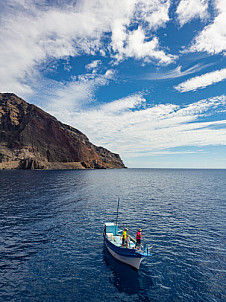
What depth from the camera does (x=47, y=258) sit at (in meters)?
20.6

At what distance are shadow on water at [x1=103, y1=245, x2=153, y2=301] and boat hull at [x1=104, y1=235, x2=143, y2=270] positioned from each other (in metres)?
0.48

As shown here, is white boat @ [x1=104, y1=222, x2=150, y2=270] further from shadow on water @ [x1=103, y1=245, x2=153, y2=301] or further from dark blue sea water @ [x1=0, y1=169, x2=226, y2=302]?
dark blue sea water @ [x1=0, y1=169, x2=226, y2=302]

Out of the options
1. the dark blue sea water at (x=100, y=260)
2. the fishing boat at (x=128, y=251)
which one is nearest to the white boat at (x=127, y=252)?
the fishing boat at (x=128, y=251)

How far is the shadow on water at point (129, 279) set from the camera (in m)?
16.0

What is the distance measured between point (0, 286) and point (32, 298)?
11.6 feet

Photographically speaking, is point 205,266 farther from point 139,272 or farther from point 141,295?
point 141,295

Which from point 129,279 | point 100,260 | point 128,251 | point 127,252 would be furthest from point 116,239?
point 129,279

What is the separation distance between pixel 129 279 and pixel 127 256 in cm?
232

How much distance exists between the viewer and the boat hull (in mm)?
18950

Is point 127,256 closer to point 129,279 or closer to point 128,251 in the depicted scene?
point 128,251

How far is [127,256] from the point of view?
1958 centimetres

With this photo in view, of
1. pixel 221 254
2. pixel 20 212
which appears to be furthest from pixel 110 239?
pixel 20 212

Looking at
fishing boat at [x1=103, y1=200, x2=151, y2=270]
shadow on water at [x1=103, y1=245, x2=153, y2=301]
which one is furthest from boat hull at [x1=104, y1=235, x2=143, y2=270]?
shadow on water at [x1=103, y1=245, x2=153, y2=301]

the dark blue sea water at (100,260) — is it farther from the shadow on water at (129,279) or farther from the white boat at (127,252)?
the white boat at (127,252)
